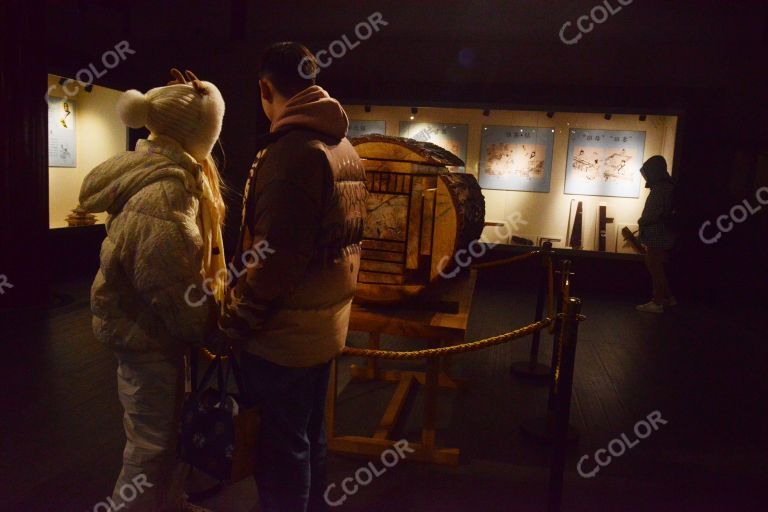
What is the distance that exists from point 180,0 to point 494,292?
5928 mm

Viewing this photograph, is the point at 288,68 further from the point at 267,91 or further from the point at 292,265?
the point at 292,265

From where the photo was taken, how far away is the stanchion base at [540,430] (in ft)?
11.9

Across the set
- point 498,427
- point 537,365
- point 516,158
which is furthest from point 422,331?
point 516,158

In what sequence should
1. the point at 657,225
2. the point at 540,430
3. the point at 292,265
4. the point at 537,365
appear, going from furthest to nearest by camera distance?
the point at 657,225, the point at 537,365, the point at 540,430, the point at 292,265

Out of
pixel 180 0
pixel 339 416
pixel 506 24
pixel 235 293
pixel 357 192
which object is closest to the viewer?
pixel 235 293

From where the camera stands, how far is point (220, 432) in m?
2.05

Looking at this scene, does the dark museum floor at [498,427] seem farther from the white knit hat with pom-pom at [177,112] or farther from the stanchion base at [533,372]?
the white knit hat with pom-pom at [177,112]

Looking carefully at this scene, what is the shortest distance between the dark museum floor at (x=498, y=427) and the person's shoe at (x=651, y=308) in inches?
50.2

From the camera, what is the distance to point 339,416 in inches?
154

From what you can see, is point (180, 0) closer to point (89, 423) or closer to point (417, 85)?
point (417, 85)

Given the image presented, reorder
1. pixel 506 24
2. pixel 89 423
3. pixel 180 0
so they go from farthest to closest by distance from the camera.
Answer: pixel 180 0 → pixel 506 24 → pixel 89 423

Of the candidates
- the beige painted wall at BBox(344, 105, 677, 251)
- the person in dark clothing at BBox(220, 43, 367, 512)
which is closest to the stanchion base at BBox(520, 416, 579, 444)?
the person in dark clothing at BBox(220, 43, 367, 512)

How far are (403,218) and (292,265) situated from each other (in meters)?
1.44

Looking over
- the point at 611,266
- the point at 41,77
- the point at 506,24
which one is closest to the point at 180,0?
the point at 41,77
